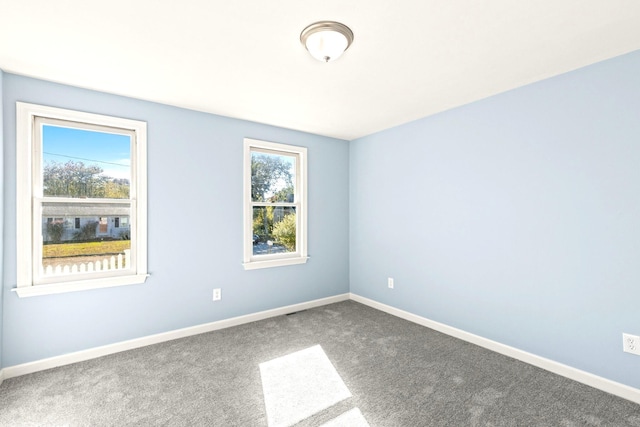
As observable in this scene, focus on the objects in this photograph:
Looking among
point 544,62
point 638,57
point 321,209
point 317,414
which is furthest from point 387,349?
point 638,57

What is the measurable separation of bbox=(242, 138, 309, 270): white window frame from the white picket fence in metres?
1.20

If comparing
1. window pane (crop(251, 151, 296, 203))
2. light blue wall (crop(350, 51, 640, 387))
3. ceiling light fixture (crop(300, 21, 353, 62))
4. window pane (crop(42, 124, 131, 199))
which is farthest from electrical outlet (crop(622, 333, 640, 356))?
window pane (crop(42, 124, 131, 199))

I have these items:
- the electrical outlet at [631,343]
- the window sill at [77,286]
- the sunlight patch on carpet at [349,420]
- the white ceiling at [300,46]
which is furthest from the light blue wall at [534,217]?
the window sill at [77,286]

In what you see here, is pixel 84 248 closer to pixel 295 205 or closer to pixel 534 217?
pixel 295 205

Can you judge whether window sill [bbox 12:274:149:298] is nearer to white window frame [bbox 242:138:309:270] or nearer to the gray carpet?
the gray carpet

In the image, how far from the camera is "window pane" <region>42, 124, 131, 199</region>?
2.58 meters

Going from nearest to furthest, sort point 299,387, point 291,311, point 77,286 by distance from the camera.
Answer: point 299,387 < point 77,286 < point 291,311

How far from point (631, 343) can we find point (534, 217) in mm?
1046

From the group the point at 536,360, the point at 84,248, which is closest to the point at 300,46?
the point at 84,248

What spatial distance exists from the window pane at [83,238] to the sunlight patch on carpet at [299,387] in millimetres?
1791

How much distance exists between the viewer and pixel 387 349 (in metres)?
2.83

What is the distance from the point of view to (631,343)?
2066 millimetres

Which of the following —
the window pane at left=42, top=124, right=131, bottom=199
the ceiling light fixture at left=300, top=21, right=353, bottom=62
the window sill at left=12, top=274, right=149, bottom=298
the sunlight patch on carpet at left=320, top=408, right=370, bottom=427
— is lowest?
the sunlight patch on carpet at left=320, top=408, right=370, bottom=427

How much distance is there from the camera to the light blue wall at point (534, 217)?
6.94 feet
